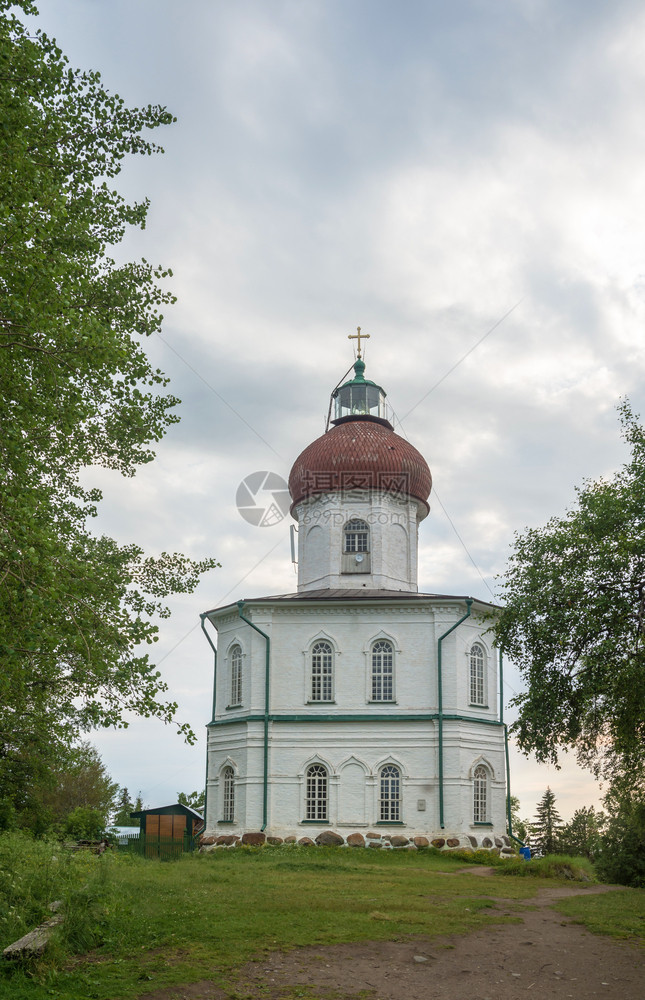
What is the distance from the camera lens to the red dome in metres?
31.5

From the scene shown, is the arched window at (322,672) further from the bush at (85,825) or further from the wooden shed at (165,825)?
the bush at (85,825)

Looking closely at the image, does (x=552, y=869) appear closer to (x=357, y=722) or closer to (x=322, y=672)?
(x=357, y=722)

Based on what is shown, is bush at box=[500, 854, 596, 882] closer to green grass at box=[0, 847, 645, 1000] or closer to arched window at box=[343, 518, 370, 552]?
green grass at box=[0, 847, 645, 1000]

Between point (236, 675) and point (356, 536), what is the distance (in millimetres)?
6431

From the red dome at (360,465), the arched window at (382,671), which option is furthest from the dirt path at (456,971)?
the red dome at (360,465)

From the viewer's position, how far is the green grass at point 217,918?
351 inches

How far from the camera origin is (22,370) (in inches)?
386

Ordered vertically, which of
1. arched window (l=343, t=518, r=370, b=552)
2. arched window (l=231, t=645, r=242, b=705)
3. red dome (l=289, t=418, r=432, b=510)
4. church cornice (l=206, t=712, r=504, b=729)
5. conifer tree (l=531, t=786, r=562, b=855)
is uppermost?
red dome (l=289, t=418, r=432, b=510)

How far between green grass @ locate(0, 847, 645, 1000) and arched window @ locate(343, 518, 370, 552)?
44.4ft

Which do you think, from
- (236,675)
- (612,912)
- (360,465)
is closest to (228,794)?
(236,675)

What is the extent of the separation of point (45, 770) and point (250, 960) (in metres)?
8.79

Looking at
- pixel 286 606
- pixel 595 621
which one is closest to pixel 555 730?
pixel 595 621

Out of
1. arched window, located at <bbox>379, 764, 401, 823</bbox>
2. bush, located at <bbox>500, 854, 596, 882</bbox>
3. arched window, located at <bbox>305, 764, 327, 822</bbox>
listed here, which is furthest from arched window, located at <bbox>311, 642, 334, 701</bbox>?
bush, located at <bbox>500, 854, 596, 882</bbox>

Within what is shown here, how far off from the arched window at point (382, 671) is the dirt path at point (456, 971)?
51.6ft
